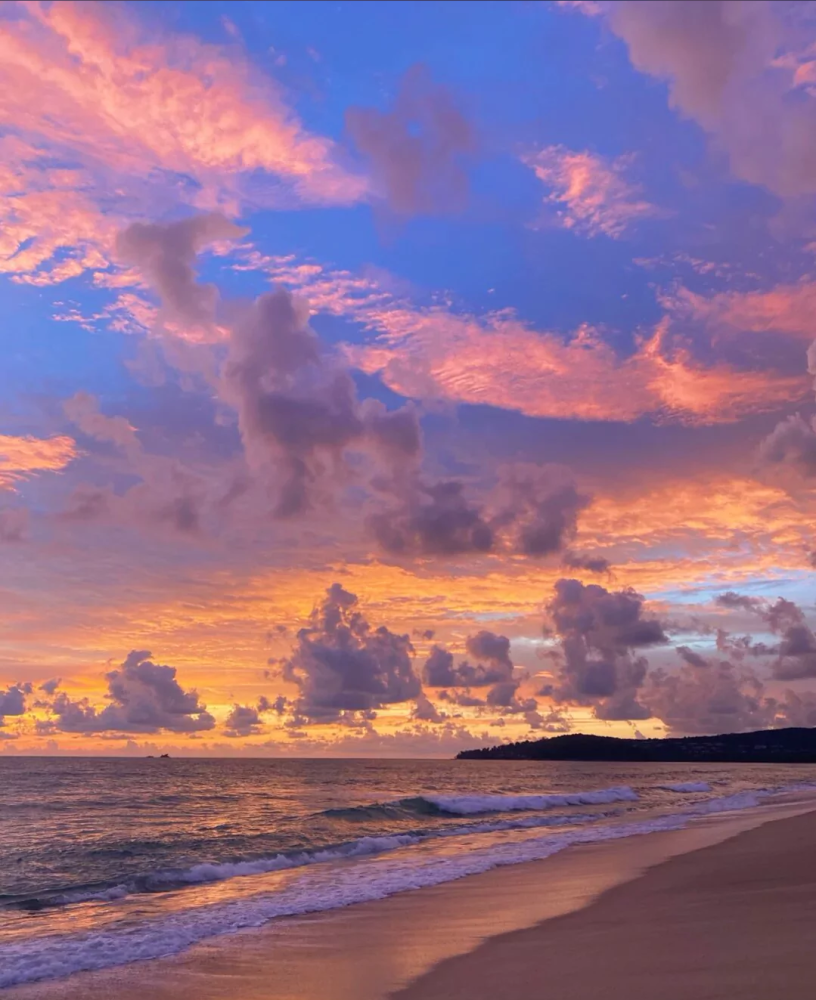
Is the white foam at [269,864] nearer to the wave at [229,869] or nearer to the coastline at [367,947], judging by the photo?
the wave at [229,869]

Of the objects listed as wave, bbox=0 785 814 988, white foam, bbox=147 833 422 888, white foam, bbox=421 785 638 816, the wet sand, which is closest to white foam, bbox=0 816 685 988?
wave, bbox=0 785 814 988

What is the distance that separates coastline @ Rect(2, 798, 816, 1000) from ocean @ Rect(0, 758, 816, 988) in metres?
0.83

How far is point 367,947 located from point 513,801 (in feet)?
140

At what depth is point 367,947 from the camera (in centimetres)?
1275

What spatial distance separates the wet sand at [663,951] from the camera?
8.74m

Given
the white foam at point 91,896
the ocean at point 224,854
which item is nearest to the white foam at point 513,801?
the ocean at point 224,854

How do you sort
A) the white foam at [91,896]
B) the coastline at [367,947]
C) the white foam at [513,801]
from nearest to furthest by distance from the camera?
the coastline at [367,947], the white foam at [91,896], the white foam at [513,801]

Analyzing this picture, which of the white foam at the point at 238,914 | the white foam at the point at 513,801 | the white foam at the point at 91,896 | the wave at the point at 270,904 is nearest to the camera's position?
the white foam at the point at 238,914

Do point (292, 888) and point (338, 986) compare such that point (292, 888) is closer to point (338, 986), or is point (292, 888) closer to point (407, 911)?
point (407, 911)

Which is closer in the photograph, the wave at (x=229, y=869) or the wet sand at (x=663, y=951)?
the wet sand at (x=663, y=951)

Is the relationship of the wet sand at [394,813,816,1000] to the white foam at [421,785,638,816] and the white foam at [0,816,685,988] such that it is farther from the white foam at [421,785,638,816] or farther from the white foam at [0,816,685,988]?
the white foam at [421,785,638,816]

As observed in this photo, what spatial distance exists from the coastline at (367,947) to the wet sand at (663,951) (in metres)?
0.24

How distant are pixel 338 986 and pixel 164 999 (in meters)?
2.17

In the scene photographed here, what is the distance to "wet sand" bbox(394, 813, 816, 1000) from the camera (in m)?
8.74
